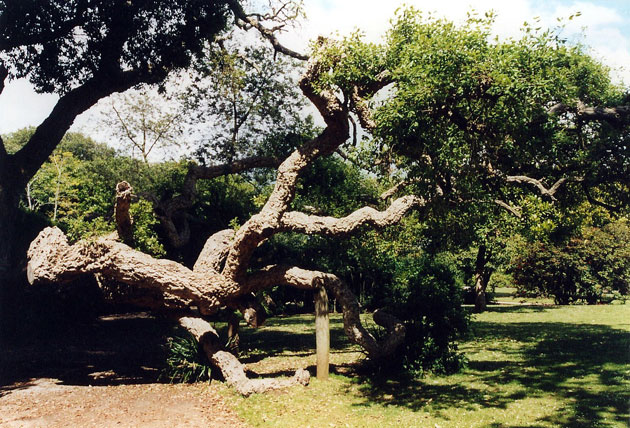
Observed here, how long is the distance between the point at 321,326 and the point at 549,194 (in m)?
6.57

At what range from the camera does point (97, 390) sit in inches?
416

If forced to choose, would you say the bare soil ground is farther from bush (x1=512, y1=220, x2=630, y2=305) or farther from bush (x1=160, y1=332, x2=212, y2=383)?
bush (x1=512, y1=220, x2=630, y2=305)

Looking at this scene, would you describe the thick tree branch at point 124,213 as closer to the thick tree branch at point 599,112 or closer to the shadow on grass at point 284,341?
the shadow on grass at point 284,341

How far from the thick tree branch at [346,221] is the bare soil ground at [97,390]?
441 centimetres

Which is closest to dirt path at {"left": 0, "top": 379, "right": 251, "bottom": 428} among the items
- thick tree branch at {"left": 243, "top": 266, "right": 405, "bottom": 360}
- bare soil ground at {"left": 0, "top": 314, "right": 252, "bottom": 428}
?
bare soil ground at {"left": 0, "top": 314, "right": 252, "bottom": 428}

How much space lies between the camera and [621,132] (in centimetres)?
1169

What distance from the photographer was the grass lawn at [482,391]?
7727mm

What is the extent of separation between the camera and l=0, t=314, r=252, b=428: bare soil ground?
846 centimetres

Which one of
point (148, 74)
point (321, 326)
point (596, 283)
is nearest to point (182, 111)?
point (148, 74)

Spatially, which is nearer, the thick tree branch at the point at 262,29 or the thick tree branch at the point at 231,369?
the thick tree branch at the point at 231,369

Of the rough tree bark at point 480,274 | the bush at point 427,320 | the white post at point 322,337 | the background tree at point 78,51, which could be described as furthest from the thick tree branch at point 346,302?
the rough tree bark at point 480,274

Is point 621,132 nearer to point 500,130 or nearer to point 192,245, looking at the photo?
point 500,130

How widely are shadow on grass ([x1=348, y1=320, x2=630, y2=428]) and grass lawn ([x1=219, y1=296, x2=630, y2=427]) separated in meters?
0.02

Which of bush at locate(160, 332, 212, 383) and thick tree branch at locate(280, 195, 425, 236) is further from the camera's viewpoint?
thick tree branch at locate(280, 195, 425, 236)
